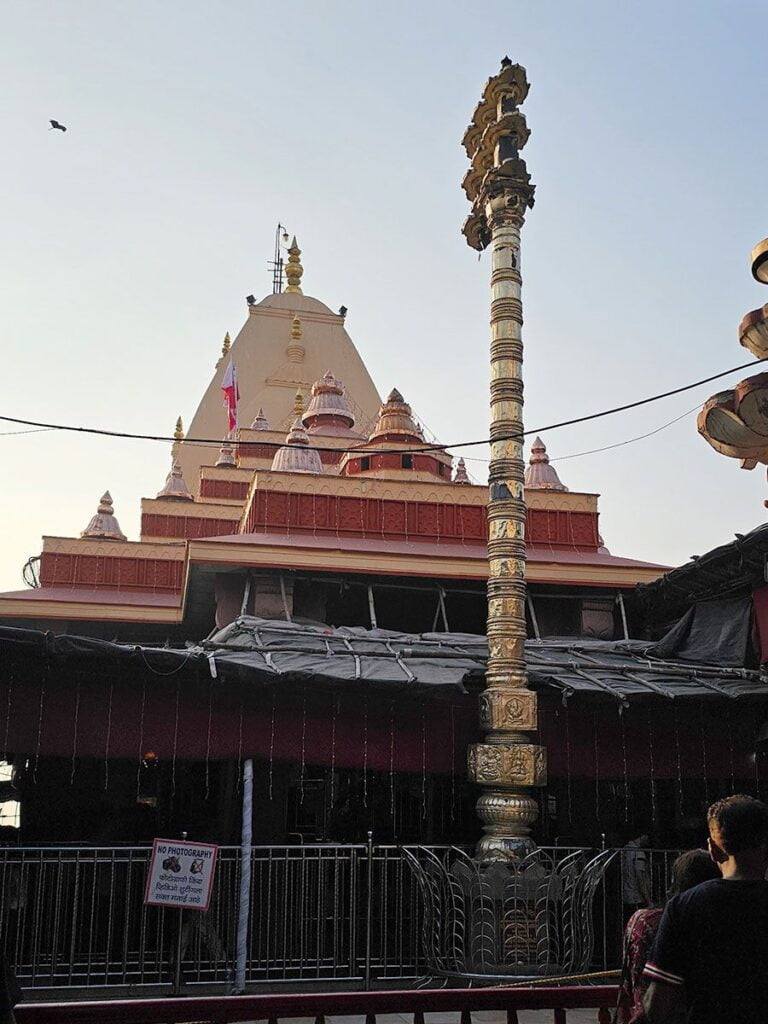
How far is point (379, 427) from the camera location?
76.5 ft

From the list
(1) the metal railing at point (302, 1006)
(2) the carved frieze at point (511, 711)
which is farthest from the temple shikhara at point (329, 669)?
(1) the metal railing at point (302, 1006)

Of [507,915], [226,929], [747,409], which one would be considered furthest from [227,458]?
[507,915]

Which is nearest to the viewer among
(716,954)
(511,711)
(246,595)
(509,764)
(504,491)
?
(716,954)

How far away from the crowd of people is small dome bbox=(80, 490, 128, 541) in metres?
23.8

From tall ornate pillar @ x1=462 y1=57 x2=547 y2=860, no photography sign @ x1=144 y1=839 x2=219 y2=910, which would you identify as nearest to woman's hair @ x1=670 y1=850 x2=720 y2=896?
no photography sign @ x1=144 y1=839 x2=219 y2=910

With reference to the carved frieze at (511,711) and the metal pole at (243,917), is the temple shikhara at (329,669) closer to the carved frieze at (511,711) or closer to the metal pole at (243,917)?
the carved frieze at (511,711)

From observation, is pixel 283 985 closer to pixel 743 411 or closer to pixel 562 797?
pixel 562 797

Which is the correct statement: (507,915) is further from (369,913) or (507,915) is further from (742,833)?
(742,833)

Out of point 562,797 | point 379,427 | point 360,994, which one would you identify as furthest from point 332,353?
point 360,994

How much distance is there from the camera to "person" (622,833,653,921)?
35.8 ft

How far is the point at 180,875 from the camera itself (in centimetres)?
879

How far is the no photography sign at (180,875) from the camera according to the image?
8656mm

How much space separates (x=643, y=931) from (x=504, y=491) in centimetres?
723

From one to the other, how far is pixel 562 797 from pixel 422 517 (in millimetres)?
6313
